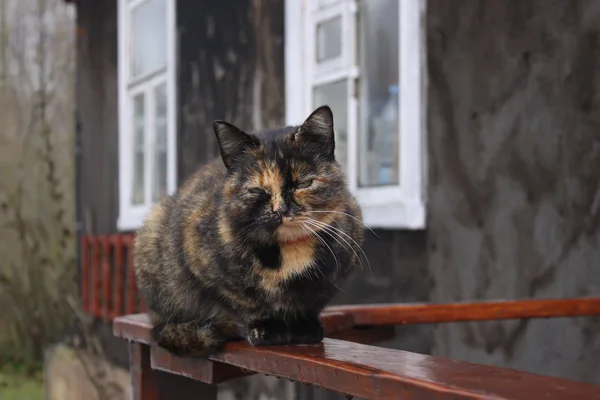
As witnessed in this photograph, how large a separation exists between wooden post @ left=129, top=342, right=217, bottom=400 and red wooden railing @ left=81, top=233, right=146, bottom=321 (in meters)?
3.21

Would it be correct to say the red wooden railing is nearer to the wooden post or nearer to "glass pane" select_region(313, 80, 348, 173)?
"glass pane" select_region(313, 80, 348, 173)

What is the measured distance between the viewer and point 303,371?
1.30m

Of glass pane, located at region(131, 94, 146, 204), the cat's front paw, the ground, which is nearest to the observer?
the cat's front paw

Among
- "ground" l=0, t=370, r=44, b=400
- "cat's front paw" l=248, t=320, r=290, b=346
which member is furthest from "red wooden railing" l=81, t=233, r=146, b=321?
"cat's front paw" l=248, t=320, r=290, b=346

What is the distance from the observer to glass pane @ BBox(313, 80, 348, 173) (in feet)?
11.2

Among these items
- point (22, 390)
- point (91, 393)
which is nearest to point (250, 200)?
point (91, 393)

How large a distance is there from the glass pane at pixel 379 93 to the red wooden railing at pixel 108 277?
2.33 m

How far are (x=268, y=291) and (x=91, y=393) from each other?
5.10m

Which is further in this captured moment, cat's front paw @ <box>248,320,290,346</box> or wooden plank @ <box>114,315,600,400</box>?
cat's front paw @ <box>248,320,290,346</box>

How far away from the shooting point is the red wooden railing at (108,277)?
5461 millimetres

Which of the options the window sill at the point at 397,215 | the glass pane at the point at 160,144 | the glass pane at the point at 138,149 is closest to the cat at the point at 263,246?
the window sill at the point at 397,215

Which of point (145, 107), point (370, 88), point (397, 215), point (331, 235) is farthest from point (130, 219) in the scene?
point (331, 235)

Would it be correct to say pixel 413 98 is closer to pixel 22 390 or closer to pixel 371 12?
pixel 371 12

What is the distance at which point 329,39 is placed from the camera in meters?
3.52
